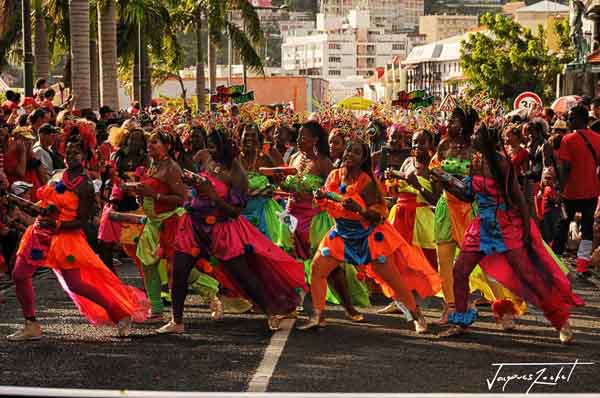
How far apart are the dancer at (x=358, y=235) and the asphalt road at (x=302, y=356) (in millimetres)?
349

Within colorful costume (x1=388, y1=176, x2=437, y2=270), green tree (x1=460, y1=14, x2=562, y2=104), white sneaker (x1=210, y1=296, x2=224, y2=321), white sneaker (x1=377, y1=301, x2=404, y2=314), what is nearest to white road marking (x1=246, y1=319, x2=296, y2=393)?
white sneaker (x1=210, y1=296, x2=224, y2=321)

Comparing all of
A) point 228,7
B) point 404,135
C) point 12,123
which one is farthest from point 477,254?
point 228,7

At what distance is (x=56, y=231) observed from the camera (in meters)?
10.7

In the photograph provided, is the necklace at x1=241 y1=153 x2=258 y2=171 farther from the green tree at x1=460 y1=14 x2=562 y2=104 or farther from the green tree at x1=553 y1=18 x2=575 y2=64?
the green tree at x1=460 y1=14 x2=562 y2=104

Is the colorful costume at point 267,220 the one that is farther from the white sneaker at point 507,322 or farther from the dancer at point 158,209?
the white sneaker at point 507,322

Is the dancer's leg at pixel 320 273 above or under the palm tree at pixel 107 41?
under

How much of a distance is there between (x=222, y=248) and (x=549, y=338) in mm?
2634

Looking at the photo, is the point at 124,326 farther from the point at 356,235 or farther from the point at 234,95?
the point at 234,95

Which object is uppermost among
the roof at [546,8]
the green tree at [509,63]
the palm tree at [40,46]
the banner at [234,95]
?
Answer: the roof at [546,8]

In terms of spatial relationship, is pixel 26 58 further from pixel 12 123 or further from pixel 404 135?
pixel 404 135

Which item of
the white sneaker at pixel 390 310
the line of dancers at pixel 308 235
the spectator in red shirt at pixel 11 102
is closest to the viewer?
the line of dancers at pixel 308 235

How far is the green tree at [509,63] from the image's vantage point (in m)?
82.4

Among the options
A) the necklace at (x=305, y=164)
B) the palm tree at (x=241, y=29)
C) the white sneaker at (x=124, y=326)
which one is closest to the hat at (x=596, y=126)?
the necklace at (x=305, y=164)

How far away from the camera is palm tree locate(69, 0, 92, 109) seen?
25.5 m
